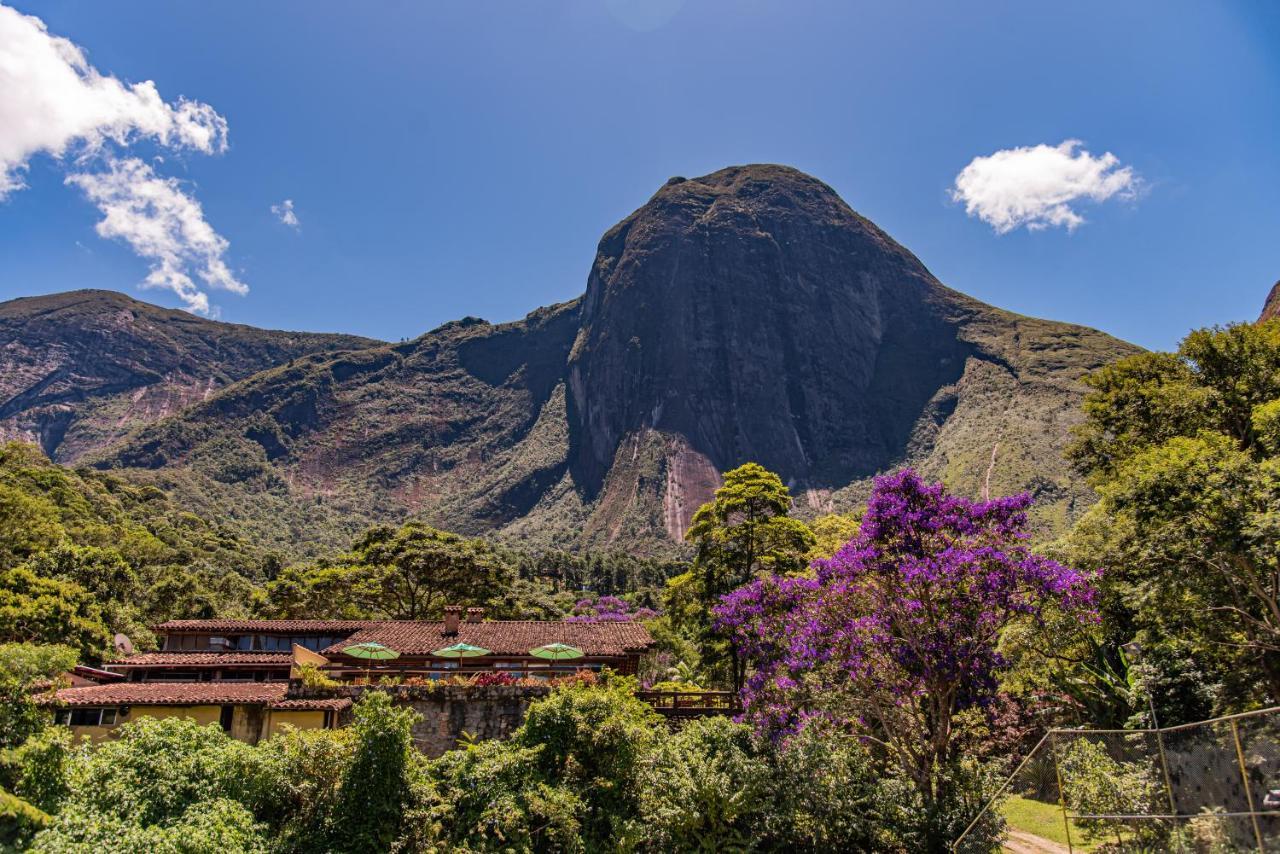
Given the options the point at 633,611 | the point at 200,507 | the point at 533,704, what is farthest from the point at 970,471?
the point at 200,507

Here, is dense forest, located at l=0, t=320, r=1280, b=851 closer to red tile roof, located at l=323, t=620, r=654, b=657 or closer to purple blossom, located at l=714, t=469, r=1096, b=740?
purple blossom, located at l=714, t=469, r=1096, b=740

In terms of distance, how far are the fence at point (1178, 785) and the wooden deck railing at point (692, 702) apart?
11.2 metres

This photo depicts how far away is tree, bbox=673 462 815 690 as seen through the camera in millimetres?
27141

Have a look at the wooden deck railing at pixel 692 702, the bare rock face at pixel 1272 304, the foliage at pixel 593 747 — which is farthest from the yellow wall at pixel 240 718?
the bare rock face at pixel 1272 304

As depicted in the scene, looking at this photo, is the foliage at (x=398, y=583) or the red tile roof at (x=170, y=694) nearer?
the red tile roof at (x=170, y=694)

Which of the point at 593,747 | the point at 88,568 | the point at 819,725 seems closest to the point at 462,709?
the point at 593,747

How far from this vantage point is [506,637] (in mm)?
27047

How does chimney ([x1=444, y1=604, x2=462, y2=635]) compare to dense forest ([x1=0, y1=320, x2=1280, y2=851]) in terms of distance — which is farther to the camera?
chimney ([x1=444, y1=604, x2=462, y2=635])

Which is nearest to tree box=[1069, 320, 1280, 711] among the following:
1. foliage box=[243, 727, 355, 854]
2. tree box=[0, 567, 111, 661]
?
foliage box=[243, 727, 355, 854]

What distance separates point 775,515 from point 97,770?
21075mm

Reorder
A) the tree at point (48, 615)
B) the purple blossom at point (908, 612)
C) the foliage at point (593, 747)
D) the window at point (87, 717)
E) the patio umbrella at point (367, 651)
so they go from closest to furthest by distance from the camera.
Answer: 1. the purple blossom at point (908, 612)
2. the foliage at point (593, 747)
3. the window at point (87, 717)
4. the patio umbrella at point (367, 651)
5. the tree at point (48, 615)

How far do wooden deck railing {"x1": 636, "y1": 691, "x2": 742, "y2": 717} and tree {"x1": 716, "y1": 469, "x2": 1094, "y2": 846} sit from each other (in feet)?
13.4

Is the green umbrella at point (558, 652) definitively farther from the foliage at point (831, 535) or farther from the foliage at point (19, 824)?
the foliage at point (19, 824)

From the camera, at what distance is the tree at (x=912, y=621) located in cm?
1591
